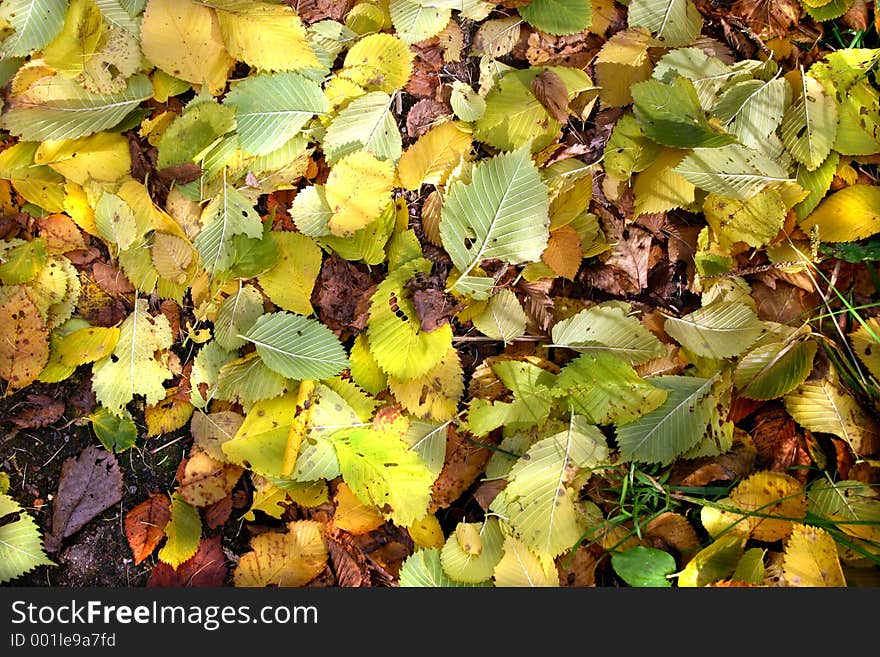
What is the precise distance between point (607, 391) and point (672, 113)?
75 cm

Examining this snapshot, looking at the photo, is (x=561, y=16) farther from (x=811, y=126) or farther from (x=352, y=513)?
(x=352, y=513)

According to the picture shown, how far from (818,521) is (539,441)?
0.71 meters

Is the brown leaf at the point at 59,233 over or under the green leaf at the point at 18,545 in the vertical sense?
over

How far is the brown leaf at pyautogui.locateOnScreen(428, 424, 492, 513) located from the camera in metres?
1.91

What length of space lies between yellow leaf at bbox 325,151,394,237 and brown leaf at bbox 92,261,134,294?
0.59 metres

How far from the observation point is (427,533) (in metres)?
1.90

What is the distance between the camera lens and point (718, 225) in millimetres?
1962

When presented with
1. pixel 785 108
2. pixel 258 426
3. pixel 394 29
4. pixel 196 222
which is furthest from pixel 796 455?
pixel 196 222

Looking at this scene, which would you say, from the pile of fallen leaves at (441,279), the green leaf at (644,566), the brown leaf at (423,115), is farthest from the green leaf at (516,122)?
the green leaf at (644,566)

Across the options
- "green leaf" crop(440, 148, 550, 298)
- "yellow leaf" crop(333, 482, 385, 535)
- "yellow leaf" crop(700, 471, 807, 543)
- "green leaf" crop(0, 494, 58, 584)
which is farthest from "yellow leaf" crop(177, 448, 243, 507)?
"yellow leaf" crop(700, 471, 807, 543)

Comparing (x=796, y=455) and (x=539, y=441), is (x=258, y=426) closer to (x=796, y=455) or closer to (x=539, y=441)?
(x=539, y=441)

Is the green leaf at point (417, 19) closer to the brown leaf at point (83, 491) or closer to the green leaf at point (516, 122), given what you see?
the green leaf at point (516, 122)

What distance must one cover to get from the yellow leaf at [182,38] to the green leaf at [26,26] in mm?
255

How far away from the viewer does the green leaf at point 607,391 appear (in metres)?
1.87
